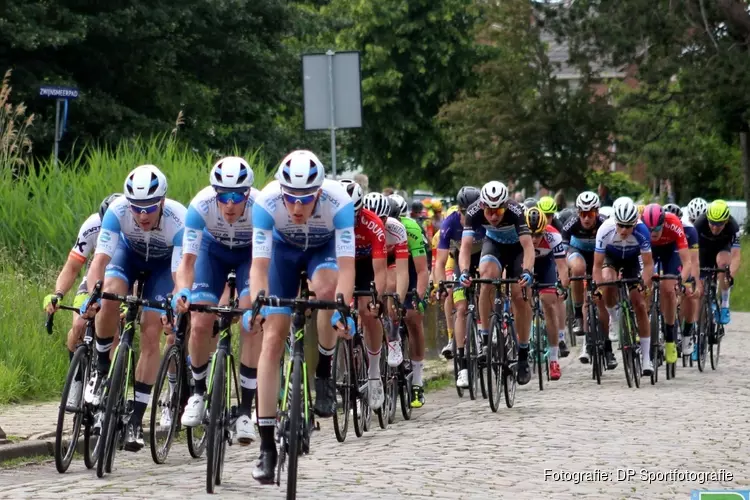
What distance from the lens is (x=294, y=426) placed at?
7.90 m

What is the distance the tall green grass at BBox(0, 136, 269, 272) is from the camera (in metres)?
16.5

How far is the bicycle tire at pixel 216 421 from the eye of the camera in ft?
27.6

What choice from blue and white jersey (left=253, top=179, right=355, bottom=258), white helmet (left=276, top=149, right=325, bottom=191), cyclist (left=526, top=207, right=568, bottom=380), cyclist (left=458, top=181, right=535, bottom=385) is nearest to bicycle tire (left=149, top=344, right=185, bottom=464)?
blue and white jersey (left=253, top=179, right=355, bottom=258)

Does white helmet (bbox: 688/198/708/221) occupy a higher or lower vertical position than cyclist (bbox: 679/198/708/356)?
higher

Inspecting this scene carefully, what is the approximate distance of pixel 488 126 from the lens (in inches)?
1909

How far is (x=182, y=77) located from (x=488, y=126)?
62.5 ft

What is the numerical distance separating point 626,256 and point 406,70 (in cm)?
3941

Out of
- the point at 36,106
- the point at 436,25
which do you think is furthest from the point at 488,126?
the point at 36,106

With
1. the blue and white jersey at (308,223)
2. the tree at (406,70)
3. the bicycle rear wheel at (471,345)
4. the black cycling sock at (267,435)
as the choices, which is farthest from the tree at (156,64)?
the tree at (406,70)

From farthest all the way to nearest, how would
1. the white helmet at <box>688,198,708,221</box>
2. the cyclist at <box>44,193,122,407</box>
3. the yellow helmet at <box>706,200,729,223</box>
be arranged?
1. the white helmet at <box>688,198,708,221</box>
2. the yellow helmet at <box>706,200,729,223</box>
3. the cyclist at <box>44,193,122,407</box>

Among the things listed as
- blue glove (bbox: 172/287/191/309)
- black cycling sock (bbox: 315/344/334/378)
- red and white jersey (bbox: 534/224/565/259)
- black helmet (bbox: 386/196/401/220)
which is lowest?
black cycling sock (bbox: 315/344/334/378)

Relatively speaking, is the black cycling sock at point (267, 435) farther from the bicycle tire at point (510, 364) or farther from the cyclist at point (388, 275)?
the bicycle tire at point (510, 364)

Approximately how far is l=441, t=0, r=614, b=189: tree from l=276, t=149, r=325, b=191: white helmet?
130 feet

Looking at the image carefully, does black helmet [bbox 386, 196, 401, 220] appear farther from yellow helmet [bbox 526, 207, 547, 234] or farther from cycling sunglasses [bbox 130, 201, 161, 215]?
cycling sunglasses [bbox 130, 201, 161, 215]
